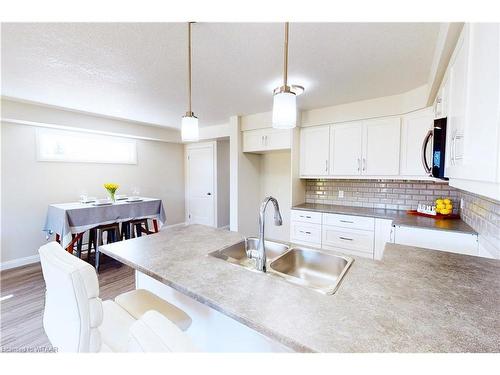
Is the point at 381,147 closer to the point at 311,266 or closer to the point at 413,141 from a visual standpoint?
the point at 413,141

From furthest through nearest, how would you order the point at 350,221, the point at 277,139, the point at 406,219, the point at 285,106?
the point at 277,139
the point at 350,221
the point at 406,219
the point at 285,106

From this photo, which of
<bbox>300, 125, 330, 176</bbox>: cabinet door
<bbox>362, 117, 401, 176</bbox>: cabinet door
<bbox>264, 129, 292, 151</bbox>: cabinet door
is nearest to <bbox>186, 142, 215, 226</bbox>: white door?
<bbox>264, 129, 292, 151</bbox>: cabinet door

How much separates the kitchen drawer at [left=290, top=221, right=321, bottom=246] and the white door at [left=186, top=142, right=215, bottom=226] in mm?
2310

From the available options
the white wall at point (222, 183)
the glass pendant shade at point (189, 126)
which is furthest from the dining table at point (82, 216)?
the glass pendant shade at point (189, 126)

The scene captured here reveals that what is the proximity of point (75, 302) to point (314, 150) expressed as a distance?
123 inches

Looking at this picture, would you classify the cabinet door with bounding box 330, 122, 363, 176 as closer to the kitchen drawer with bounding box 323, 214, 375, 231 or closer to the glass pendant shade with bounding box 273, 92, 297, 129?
the kitchen drawer with bounding box 323, 214, 375, 231

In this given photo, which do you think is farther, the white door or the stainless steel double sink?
the white door

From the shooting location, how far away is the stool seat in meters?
1.22

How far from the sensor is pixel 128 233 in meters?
3.83

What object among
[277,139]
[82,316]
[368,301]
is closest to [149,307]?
[82,316]

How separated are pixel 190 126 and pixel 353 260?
4.48 ft

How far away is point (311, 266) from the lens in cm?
152
